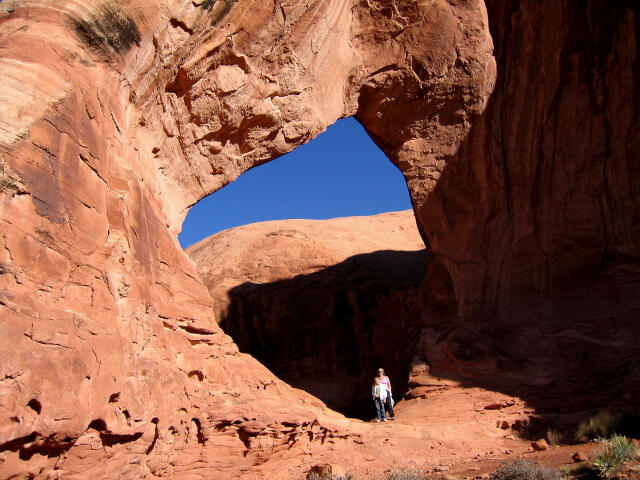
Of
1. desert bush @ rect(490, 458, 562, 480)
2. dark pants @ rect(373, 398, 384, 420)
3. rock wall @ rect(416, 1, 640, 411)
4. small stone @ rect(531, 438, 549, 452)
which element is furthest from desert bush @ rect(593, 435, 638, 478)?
rock wall @ rect(416, 1, 640, 411)

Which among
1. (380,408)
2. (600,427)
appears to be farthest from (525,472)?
(380,408)

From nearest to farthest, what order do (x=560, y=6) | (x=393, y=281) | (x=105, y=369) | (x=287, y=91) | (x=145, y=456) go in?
(x=105, y=369) → (x=145, y=456) → (x=287, y=91) → (x=560, y=6) → (x=393, y=281)

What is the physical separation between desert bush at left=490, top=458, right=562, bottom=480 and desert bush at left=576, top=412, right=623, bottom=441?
211 centimetres

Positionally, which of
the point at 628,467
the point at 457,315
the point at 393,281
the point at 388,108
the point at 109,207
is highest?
the point at 388,108

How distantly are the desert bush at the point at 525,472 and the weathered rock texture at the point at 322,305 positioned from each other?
18.2 ft

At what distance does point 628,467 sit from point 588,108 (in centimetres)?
774

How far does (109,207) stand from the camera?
20.2ft

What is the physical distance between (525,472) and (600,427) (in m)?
2.73

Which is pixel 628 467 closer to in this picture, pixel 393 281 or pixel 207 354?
pixel 207 354

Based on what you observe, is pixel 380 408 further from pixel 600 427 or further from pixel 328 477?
pixel 600 427

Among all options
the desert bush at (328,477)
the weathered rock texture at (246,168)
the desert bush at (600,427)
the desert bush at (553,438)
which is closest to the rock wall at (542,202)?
the weathered rock texture at (246,168)

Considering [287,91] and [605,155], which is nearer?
[287,91]

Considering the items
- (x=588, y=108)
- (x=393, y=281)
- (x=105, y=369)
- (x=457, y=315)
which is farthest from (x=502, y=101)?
(x=105, y=369)

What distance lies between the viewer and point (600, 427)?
26.1ft
